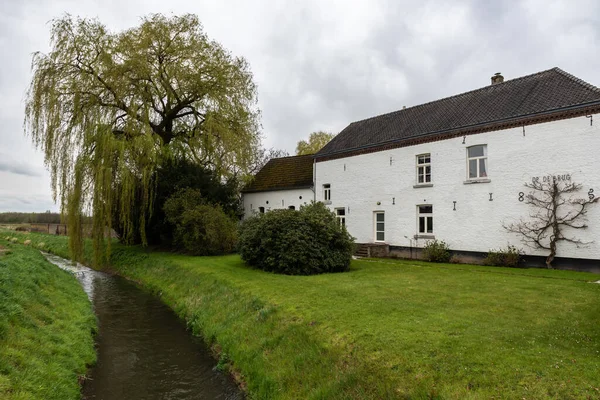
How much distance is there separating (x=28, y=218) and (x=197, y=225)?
58.5 meters

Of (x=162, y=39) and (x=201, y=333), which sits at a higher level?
(x=162, y=39)

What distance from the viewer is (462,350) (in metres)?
5.70

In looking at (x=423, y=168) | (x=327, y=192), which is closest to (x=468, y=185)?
(x=423, y=168)

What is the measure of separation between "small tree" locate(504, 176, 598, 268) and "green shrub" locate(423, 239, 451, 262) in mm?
3365

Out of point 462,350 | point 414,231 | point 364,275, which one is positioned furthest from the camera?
point 414,231

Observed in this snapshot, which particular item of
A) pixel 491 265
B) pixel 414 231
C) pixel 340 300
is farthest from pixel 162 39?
pixel 491 265

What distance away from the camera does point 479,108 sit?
17.9 m

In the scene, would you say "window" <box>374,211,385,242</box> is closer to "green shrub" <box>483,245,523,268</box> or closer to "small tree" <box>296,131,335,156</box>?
"green shrub" <box>483,245,523,268</box>

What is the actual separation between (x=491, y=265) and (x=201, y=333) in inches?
497

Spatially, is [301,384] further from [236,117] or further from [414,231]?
[236,117]

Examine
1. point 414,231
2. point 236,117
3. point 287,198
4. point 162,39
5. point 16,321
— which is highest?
point 162,39

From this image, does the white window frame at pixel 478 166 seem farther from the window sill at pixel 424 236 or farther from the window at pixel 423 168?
the window sill at pixel 424 236

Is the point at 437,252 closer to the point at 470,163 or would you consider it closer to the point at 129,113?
the point at 470,163

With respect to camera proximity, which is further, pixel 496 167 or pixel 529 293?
pixel 496 167
